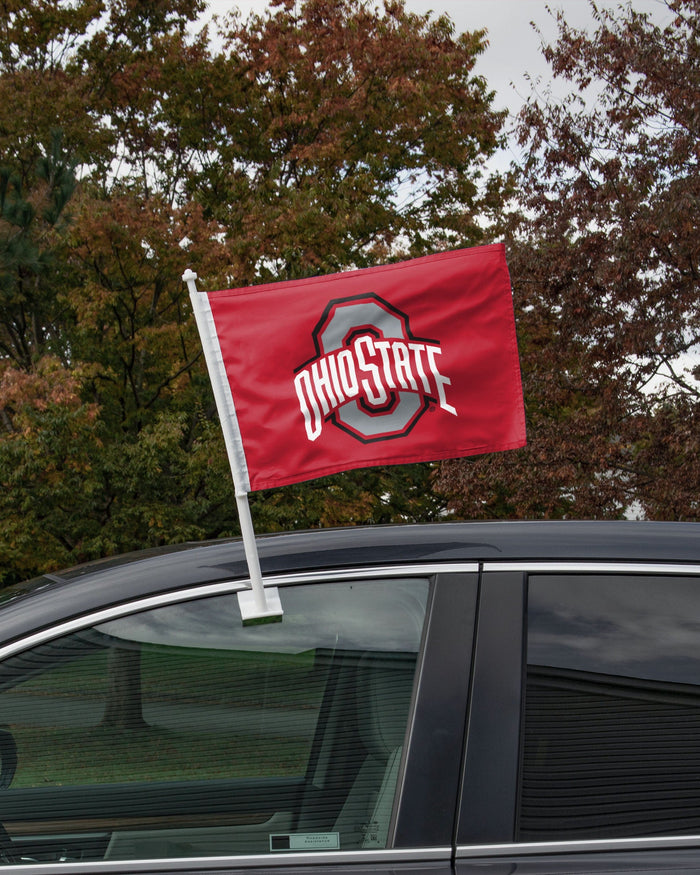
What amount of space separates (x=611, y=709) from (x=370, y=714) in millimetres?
467

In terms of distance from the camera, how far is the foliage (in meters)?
13.1

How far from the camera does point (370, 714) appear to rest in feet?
5.81

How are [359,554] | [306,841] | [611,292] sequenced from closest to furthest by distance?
1. [306,841]
2. [359,554]
3. [611,292]

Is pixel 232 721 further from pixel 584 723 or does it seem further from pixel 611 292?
pixel 611 292

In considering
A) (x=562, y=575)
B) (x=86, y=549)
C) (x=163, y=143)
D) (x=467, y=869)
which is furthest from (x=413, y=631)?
(x=163, y=143)

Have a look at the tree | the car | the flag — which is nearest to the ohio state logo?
the flag

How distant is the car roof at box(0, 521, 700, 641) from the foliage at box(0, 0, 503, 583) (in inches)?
422

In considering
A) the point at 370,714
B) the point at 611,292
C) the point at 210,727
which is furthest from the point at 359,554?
the point at 611,292

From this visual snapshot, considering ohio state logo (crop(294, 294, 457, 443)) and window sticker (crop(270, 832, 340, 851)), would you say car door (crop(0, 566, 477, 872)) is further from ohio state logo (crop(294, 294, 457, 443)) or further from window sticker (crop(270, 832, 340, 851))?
ohio state logo (crop(294, 294, 457, 443))

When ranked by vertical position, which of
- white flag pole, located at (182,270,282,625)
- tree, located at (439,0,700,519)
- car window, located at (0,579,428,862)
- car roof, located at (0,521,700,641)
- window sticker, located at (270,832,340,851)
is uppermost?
tree, located at (439,0,700,519)

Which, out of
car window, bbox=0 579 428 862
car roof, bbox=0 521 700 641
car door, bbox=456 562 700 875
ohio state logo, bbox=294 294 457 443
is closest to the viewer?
car door, bbox=456 562 700 875

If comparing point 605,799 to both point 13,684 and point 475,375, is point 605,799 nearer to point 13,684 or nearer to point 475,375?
point 475,375

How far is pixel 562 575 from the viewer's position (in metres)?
1.83

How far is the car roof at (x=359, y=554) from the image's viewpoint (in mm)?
1854
